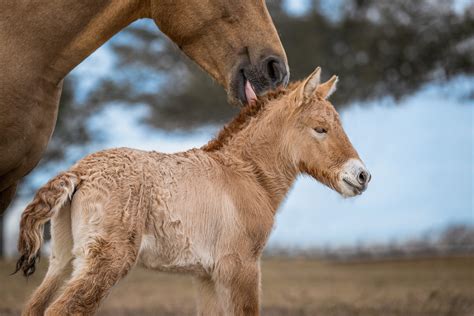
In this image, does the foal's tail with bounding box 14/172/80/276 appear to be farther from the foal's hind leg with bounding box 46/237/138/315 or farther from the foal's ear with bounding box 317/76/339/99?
the foal's ear with bounding box 317/76/339/99

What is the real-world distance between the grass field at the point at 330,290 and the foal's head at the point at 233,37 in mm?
1656

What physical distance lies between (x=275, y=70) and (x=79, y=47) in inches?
43.1

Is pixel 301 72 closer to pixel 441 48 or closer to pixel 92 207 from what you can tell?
pixel 441 48

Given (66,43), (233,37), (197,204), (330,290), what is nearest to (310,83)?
(233,37)

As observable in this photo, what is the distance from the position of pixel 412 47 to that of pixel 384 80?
942mm

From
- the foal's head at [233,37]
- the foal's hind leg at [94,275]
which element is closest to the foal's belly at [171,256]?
the foal's hind leg at [94,275]

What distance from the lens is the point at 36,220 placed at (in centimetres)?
399

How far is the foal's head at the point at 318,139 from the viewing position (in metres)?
4.82

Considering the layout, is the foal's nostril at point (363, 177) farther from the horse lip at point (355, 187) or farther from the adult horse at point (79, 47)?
the adult horse at point (79, 47)

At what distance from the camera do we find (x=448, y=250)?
16.9 metres

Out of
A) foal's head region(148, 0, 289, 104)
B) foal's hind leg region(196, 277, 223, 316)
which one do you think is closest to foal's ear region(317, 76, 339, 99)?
foal's head region(148, 0, 289, 104)

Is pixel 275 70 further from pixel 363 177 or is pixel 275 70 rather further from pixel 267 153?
pixel 363 177

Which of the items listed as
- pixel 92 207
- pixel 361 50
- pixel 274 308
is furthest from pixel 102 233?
pixel 361 50

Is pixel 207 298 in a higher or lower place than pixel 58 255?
higher
